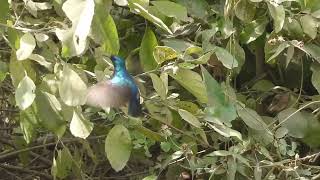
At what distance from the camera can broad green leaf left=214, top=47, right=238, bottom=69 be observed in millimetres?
1194

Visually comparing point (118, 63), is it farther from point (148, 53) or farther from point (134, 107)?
point (148, 53)

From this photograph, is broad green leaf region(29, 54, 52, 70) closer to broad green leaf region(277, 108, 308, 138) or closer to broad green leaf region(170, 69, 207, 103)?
broad green leaf region(170, 69, 207, 103)

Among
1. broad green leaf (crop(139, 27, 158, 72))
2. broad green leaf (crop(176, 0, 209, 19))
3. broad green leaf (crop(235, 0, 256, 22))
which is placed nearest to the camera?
broad green leaf (crop(139, 27, 158, 72))

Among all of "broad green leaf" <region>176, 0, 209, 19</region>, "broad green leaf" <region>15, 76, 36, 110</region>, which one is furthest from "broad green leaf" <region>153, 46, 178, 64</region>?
"broad green leaf" <region>176, 0, 209, 19</region>

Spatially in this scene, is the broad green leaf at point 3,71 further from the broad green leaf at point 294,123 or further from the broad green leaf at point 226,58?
the broad green leaf at point 294,123

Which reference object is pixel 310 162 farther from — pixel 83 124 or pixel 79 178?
pixel 83 124

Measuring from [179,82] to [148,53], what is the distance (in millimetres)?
108

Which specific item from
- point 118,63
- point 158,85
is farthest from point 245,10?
point 118,63

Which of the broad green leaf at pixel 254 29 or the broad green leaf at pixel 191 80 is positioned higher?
the broad green leaf at pixel 191 80

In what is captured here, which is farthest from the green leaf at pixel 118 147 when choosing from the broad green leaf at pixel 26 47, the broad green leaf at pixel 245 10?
the broad green leaf at pixel 245 10

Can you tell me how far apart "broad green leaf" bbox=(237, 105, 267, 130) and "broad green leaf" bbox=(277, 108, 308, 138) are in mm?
61

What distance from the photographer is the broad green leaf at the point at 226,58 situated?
1194mm

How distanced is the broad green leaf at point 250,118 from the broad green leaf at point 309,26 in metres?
0.18

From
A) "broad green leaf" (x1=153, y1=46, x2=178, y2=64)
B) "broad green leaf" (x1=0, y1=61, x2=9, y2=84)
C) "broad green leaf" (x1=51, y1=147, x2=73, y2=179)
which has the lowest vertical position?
"broad green leaf" (x1=51, y1=147, x2=73, y2=179)
